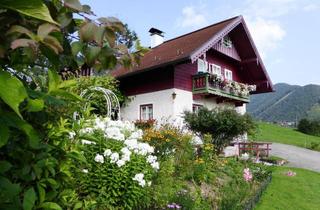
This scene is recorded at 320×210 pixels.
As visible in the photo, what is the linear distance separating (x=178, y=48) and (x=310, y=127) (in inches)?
1202

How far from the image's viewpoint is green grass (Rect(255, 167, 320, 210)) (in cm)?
868

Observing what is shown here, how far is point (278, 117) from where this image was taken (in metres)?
95.5

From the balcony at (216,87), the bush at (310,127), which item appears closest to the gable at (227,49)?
the balcony at (216,87)

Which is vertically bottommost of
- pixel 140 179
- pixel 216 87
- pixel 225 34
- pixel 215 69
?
pixel 140 179

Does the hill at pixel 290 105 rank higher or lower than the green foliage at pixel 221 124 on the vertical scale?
higher

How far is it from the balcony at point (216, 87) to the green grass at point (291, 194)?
647cm

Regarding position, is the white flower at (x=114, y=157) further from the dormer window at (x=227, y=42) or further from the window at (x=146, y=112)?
the dormer window at (x=227, y=42)

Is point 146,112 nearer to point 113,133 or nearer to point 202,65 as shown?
point 202,65

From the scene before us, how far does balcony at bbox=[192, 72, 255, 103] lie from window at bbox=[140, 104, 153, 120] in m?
2.48

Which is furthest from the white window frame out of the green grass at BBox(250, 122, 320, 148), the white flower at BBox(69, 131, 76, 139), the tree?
the tree

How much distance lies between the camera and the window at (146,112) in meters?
18.8

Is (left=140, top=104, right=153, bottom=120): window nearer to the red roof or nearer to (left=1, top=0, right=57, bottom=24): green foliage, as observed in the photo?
the red roof

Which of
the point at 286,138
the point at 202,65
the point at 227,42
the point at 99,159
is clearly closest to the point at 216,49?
the point at 202,65

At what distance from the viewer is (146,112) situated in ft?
62.7
